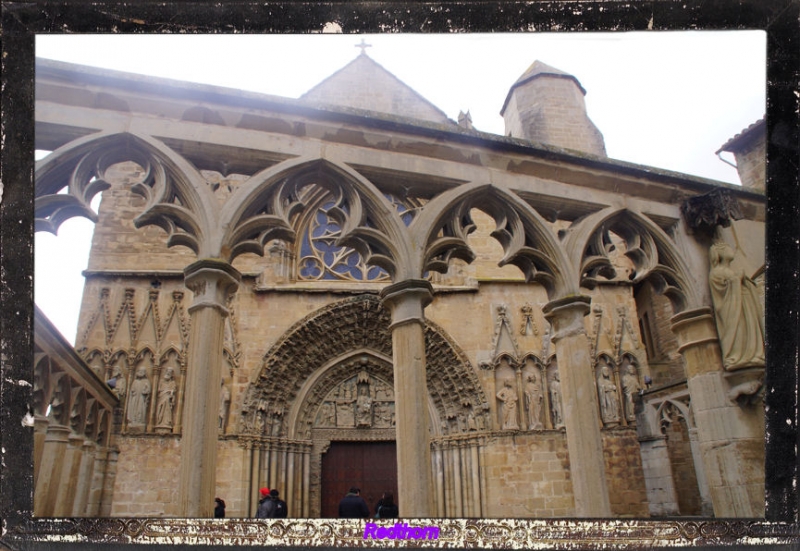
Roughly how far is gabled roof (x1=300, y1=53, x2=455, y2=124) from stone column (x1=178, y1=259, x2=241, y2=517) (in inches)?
447

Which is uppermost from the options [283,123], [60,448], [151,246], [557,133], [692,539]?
[557,133]

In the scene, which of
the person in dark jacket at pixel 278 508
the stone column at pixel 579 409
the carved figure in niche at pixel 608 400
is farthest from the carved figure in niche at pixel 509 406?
the stone column at pixel 579 409

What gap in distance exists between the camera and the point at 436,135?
16.9 feet

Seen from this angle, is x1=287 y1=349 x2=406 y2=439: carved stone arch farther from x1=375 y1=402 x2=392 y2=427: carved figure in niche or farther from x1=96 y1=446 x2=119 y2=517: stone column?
x1=96 y1=446 x2=119 y2=517: stone column

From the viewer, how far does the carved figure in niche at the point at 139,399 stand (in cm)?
1011

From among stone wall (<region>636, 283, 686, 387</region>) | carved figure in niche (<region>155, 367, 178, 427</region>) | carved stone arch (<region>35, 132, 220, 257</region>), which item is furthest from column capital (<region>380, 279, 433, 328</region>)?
stone wall (<region>636, 283, 686, 387</region>)

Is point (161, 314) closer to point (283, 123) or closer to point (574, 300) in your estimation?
point (283, 123)

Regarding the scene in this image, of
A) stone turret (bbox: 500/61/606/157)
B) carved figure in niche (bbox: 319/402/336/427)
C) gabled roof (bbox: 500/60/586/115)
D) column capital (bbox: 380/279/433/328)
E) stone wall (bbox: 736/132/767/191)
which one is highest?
gabled roof (bbox: 500/60/586/115)

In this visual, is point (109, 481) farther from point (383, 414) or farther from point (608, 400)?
point (608, 400)

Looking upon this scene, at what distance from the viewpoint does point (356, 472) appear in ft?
37.6

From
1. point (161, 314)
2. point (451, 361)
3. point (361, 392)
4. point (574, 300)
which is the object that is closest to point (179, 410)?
point (161, 314)

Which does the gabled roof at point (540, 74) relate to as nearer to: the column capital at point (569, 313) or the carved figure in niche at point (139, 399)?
the carved figure in niche at point (139, 399)

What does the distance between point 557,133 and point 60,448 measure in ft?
35.8

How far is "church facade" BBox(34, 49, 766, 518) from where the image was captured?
4449 millimetres
